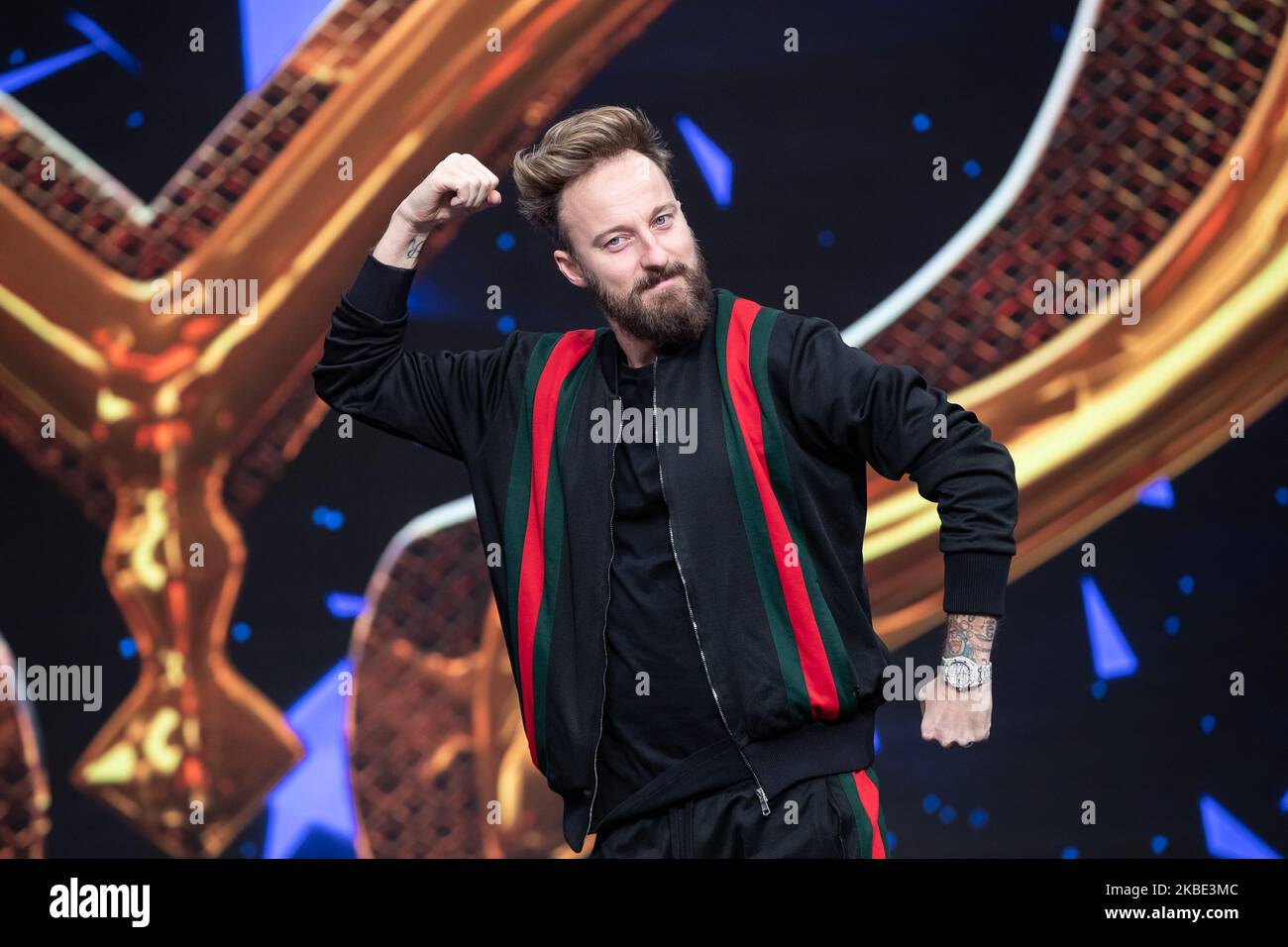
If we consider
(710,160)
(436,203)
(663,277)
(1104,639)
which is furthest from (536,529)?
(1104,639)

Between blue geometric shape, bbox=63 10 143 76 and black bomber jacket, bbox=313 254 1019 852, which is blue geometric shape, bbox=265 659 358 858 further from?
blue geometric shape, bbox=63 10 143 76

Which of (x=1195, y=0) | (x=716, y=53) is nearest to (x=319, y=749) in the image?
(x=716, y=53)

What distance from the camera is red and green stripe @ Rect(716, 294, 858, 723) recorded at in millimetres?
2016

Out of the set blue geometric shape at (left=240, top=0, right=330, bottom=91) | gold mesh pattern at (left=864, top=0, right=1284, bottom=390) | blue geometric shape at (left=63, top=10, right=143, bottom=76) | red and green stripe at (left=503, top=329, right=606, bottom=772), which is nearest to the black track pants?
red and green stripe at (left=503, top=329, right=606, bottom=772)

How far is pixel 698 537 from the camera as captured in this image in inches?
80.4

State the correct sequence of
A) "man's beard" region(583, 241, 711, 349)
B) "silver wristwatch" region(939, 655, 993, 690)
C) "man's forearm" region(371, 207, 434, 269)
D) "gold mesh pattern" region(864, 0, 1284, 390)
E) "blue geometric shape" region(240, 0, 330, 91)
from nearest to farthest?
"silver wristwatch" region(939, 655, 993, 690) < "man's beard" region(583, 241, 711, 349) < "man's forearm" region(371, 207, 434, 269) < "gold mesh pattern" region(864, 0, 1284, 390) < "blue geometric shape" region(240, 0, 330, 91)

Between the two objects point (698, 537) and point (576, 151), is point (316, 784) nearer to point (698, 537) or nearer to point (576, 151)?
point (698, 537)

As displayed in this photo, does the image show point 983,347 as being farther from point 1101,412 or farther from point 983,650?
point 983,650

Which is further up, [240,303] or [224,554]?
[240,303]

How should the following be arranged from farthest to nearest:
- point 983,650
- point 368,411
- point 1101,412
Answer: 1. point 1101,412
2. point 368,411
3. point 983,650

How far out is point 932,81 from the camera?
131 inches

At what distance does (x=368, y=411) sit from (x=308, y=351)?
3.80 ft

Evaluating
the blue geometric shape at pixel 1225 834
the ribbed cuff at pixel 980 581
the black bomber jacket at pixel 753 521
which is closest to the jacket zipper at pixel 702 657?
the black bomber jacket at pixel 753 521

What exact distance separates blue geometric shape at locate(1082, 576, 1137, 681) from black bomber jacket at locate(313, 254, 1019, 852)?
137 centimetres
